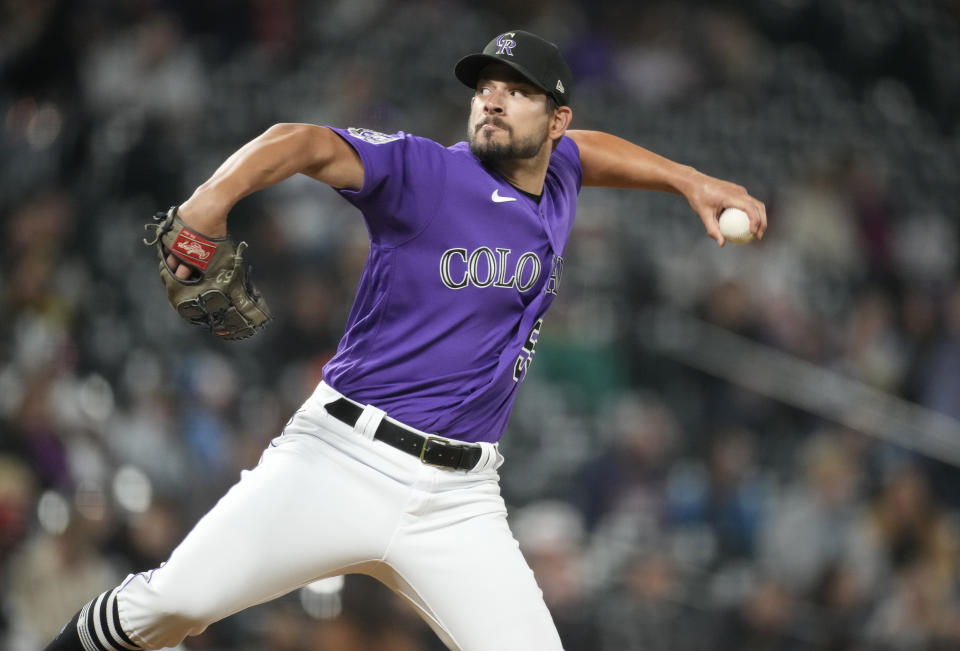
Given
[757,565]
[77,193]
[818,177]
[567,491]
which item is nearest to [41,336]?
[77,193]

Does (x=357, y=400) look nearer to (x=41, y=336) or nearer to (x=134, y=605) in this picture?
(x=134, y=605)

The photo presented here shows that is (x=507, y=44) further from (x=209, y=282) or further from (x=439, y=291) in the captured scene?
(x=209, y=282)

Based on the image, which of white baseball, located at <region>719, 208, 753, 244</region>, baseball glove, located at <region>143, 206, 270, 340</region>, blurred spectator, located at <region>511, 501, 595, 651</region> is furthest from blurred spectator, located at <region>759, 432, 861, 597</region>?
baseball glove, located at <region>143, 206, 270, 340</region>

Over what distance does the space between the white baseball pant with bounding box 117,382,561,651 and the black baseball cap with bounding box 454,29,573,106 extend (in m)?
→ 0.98

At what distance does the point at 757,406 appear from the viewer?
7211mm

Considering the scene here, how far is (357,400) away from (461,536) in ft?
1.45

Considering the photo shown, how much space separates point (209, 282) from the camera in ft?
8.68

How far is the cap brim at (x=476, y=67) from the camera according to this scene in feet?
10.5

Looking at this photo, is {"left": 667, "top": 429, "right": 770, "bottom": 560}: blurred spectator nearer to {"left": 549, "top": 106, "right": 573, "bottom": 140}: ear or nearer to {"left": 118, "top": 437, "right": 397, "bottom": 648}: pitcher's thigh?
{"left": 549, "top": 106, "right": 573, "bottom": 140}: ear

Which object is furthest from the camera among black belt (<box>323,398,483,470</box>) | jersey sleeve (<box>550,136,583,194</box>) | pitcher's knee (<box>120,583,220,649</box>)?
jersey sleeve (<box>550,136,583,194</box>)

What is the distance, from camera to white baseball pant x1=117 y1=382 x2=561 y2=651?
2.83 m

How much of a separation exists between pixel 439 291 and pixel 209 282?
66cm

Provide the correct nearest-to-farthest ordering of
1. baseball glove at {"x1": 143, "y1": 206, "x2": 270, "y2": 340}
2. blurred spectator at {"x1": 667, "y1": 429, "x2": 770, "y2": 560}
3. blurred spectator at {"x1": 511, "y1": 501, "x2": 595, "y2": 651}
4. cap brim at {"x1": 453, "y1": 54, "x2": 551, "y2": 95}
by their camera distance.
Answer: baseball glove at {"x1": 143, "y1": 206, "x2": 270, "y2": 340} → cap brim at {"x1": 453, "y1": 54, "x2": 551, "y2": 95} → blurred spectator at {"x1": 511, "y1": 501, "x2": 595, "y2": 651} → blurred spectator at {"x1": 667, "y1": 429, "x2": 770, "y2": 560}

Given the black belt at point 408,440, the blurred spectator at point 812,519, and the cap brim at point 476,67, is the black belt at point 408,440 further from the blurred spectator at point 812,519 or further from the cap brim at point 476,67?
the blurred spectator at point 812,519
